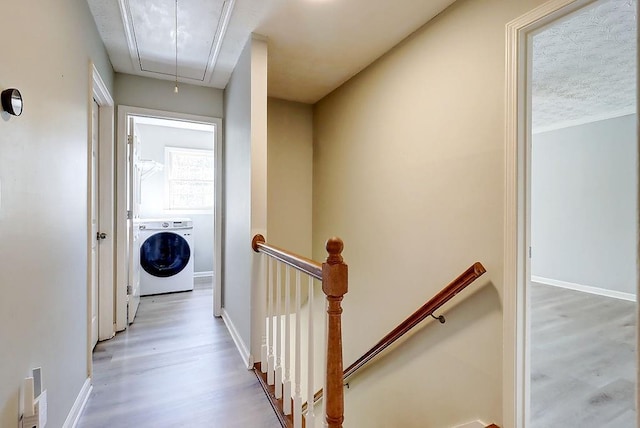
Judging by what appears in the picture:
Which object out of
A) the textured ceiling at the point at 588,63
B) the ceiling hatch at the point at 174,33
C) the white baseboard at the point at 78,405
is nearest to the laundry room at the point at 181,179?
the ceiling hatch at the point at 174,33

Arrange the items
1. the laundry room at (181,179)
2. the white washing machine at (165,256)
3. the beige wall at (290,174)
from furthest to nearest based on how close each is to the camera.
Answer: the laundry room at (181,179) < the white washing machine at (165,256) < the beige wall at (290,174)

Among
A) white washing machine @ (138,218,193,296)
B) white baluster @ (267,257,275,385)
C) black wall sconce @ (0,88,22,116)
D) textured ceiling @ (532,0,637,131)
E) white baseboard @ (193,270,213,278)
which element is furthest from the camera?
white baseboard @ (193,270,213,278)

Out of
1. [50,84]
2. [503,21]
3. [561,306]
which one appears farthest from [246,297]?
[561,306]

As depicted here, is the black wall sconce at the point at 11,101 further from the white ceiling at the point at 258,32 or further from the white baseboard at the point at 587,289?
the white baseboard at the point at 587,289

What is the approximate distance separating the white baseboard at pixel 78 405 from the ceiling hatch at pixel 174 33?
2.38m

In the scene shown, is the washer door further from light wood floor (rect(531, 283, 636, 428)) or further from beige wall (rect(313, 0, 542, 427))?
light wood floor (rect(531, 283, 636, 428))

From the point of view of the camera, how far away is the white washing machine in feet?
13.2

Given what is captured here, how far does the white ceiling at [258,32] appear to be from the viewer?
6.39 ft

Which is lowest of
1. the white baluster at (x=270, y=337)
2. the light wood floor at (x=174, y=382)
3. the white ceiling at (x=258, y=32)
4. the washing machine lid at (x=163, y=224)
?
the light wood floor at (x=174, y=382)

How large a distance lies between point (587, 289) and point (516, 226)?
4.58 metres

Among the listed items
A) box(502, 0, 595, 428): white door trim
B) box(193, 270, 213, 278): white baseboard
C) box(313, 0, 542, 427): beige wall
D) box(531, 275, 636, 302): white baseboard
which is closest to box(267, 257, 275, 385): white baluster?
box(313, 0, 542, 427): beige wall

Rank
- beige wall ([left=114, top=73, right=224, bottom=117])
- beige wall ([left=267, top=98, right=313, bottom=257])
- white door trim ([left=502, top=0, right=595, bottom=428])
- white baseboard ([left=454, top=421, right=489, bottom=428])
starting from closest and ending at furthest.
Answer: white door trim ([left=502, top=0, right=595, bottom=428]) < white baseboard ([left=454, top=421, right=489, bottom=428]) < beige wall ([left=114, top=73, right=224, bottom=117]) < beige wall ([left=267, top=98, right=313, bottom=257])

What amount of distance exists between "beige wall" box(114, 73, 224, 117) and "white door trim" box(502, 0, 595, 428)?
2.74m

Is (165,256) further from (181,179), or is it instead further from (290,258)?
(290,258)
